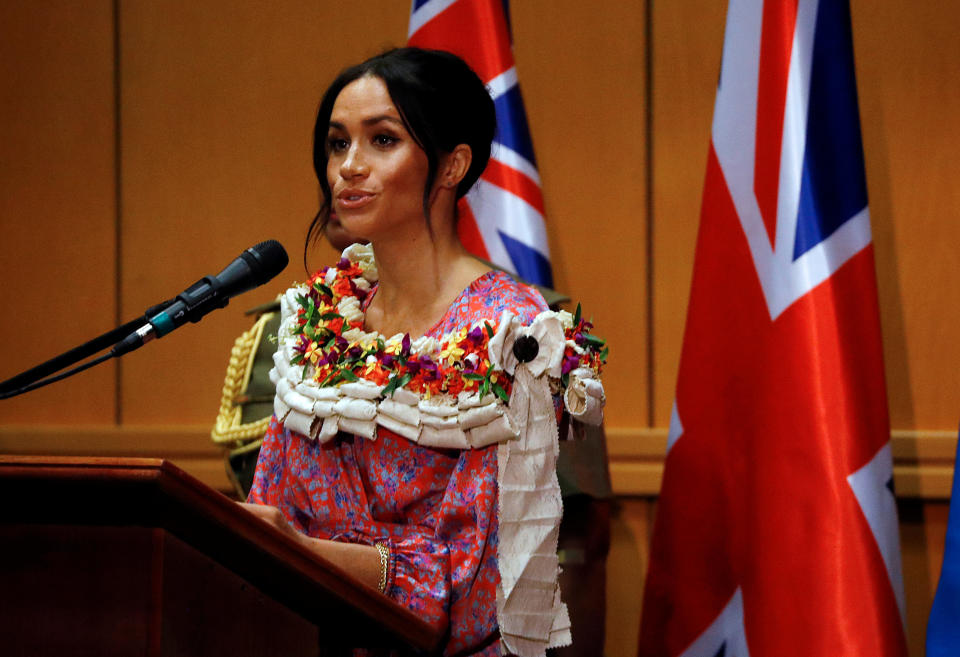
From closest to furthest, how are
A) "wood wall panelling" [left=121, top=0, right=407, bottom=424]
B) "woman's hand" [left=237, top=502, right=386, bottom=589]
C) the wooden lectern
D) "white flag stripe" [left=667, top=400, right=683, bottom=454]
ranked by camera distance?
the wooden lectern → "woman's hand" [left=237, top=502, right=386, bottom=589] → "white flag stripe" [left=667, top=400, right=683, bottom=454] → "wood wall panelling" [left=121, top=0, right=407, bottom=424]

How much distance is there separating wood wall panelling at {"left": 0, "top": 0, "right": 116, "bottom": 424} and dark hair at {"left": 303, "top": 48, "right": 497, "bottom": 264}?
1.49 meters

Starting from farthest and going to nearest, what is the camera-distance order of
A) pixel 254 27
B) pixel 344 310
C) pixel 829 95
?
1. pixel 254 27
2. pixel 829 95
3. pixel 344 310

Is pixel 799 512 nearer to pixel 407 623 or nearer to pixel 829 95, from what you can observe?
pixel 829 95

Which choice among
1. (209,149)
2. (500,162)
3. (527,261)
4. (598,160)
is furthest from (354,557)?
(209,149)

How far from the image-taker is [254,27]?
2.68 m

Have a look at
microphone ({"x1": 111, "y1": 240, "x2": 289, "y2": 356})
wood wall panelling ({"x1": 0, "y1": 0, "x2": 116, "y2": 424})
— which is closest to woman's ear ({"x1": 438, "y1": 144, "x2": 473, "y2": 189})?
microphone ({"x1": 111, "y1": 240, "x2": 289, "y2": 356})

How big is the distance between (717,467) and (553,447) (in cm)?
71

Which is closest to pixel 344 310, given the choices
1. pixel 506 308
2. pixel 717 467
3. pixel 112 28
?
pixel 506 308

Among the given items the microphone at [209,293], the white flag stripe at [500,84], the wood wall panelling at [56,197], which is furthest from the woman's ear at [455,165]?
the wood wall panelling at [56,197]

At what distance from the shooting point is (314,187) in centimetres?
264

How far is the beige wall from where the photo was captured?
2.31m

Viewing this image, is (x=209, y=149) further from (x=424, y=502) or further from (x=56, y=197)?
(x=424, y=502)

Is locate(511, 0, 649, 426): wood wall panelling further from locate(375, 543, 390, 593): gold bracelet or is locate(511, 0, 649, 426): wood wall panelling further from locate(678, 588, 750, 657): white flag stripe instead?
locate(375, 543, 390, 593): gold bracelet

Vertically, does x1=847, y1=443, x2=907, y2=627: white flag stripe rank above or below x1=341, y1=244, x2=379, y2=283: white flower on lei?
below
